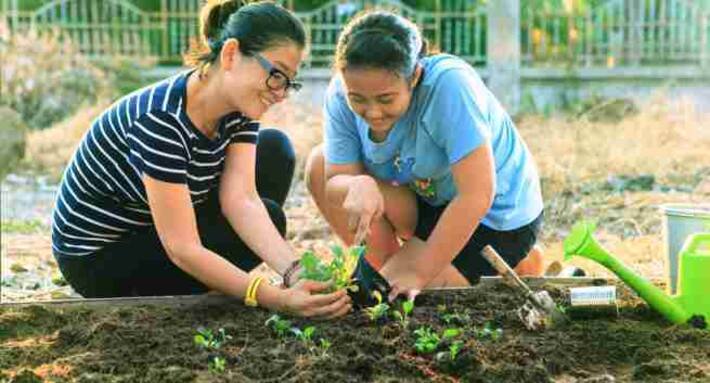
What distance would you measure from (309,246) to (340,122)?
234cm

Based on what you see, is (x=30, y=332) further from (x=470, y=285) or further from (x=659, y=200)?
(x=659, y=200)

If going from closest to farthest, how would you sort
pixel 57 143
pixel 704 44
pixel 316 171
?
pixel 316 171
pixel 57 143
pixel 704 44

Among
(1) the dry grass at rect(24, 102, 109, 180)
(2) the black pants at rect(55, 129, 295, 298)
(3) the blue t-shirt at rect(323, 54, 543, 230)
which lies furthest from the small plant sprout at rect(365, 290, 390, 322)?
(1) the dry grass at rect(24, 102, 109, 180)

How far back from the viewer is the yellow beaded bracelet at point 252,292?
3.29 metres

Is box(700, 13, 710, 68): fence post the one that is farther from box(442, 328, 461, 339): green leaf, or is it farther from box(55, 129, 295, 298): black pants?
box(442, 328, 461, 339): green leaf

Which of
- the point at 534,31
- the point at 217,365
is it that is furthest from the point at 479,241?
the point at 534,31

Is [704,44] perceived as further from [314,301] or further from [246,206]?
[314,301]

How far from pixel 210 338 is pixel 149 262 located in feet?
2.90

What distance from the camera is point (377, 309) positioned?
311 centimetres

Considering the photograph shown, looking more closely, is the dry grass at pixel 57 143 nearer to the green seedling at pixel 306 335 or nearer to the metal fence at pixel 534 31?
the metal fence at pixel 534 31

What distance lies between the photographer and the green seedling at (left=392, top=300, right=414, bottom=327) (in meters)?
Result: 3.05

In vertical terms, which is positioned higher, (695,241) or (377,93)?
(377,93)

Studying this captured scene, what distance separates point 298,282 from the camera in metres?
3.26

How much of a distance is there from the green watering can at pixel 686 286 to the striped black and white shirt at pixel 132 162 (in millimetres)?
1029
